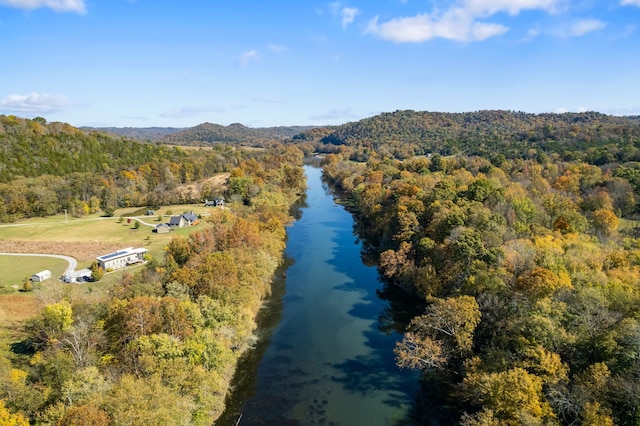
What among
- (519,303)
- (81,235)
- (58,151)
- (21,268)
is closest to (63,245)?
(81,235)

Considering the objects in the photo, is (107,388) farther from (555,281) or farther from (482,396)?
(555,281)

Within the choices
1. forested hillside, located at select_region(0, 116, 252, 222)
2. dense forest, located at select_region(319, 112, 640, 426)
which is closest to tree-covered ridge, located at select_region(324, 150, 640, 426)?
dense forest, located at select_region(319, 112, 640, 426)

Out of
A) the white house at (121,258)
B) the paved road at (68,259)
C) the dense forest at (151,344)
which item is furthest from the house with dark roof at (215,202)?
the paved road at (68,259)

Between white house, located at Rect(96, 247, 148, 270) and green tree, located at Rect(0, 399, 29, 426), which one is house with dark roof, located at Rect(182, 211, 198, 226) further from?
green tree, located at Rect(0, 399, 29, 426)

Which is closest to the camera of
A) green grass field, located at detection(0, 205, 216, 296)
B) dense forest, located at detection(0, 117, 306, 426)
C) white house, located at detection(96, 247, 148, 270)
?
dense forest, located at detection(0, 117, 306, 426)

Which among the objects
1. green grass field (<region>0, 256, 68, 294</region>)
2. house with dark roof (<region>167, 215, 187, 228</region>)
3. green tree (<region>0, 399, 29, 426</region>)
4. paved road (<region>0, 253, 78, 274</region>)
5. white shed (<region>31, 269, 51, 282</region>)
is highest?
green tree (<region>0, 399, 29, 426</region>)

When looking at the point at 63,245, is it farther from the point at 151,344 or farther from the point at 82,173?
the point at 82,173
